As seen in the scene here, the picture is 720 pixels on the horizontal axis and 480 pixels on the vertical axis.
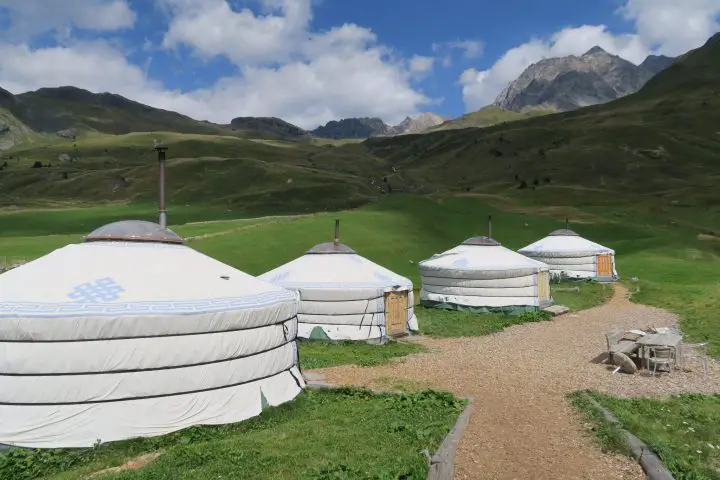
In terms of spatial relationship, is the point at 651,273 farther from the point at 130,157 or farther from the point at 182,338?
the point at 130,157

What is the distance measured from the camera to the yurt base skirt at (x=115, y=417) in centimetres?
749

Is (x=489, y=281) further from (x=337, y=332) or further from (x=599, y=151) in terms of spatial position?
(x=599, y=151)

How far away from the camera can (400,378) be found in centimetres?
1165

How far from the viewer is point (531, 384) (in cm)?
1097

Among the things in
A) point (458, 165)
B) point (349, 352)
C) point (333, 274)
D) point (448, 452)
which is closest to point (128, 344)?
point (448, 452)

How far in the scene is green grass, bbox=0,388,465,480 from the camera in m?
6.56

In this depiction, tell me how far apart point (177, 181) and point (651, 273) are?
73271 mm

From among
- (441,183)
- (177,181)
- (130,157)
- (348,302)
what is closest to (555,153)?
(441,183)

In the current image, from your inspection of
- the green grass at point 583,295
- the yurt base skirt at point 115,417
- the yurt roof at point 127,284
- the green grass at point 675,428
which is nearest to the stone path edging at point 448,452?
the green grass at point 675,428

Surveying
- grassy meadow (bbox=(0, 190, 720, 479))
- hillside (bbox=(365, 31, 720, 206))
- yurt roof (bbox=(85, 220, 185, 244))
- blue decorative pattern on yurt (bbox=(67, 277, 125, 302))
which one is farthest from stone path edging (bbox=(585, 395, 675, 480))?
hillside (bbox=(365, 31, 720, 206))

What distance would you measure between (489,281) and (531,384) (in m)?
10.1

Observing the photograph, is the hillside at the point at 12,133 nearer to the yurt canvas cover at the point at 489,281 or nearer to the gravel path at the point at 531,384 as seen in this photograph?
the yurt canvas cover at the point at 489,281

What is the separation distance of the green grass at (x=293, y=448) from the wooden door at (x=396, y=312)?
690 cm

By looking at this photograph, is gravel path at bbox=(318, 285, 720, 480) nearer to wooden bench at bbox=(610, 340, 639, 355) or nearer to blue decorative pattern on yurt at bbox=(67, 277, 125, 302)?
wooden bench at bbox=(610, 340, 639, 355)
